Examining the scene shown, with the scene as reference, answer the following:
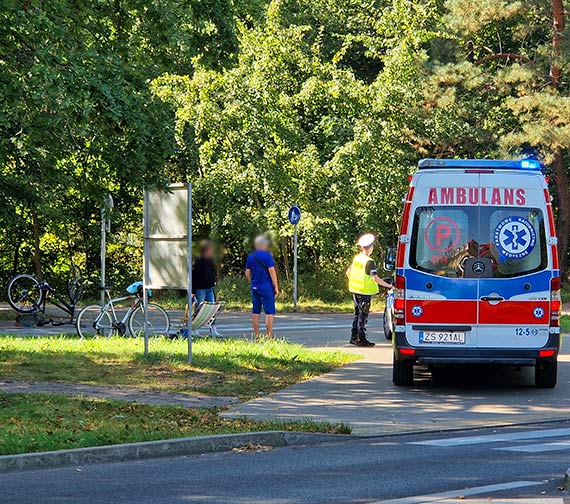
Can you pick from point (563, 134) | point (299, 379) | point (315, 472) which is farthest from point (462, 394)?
point (563, 134)

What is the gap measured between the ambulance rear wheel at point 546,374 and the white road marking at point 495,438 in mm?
3340

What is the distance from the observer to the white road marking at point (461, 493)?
842 centimetres

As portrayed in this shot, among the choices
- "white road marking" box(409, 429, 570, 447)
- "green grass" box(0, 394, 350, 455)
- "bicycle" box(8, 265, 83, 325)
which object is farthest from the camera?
"bicycle" box(8, 265, 83, 325)

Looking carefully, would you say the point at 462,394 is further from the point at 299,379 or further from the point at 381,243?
the point at 381,243

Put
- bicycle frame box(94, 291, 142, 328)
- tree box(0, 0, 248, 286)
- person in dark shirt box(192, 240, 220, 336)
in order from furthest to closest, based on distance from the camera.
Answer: person in dark shirt box(192, 240, 220, 336)
bicycle frame box(94, 291, 142, 328)
tree box(0, 0, 248, 286)

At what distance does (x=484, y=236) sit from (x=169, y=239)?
4.42 m

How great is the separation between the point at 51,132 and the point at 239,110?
2097 cm

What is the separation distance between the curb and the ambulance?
359 cm

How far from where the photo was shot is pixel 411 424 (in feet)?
41.7

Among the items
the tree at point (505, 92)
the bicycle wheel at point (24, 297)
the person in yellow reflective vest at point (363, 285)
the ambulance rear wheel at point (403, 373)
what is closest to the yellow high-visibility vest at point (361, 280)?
the person in yellow reflective vest at point (363, 285)

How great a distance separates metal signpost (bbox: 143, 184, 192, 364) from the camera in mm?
17031

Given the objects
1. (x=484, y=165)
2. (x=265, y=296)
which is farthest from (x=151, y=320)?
(x=484, y=165)

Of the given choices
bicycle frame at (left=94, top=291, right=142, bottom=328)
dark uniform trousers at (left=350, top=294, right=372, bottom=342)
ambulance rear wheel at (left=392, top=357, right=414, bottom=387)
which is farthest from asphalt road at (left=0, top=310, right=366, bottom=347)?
ambulance rear wheel at (left=392, top=357, right=414, bottom=387)

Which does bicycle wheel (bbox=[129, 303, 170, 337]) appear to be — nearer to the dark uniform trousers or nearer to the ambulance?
the dark uniform trousers
